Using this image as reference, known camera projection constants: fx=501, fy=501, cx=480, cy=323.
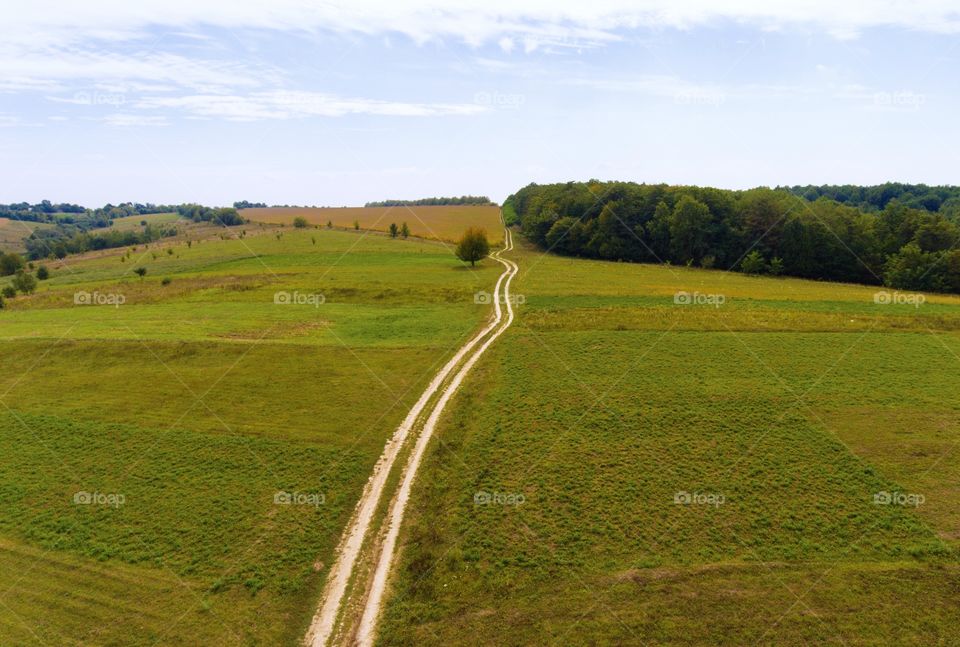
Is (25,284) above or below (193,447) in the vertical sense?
above

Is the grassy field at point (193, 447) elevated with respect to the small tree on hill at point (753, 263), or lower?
lower

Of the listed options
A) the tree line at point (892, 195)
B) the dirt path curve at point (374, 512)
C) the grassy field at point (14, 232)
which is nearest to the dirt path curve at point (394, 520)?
the dirt path curve at point (374, 512)

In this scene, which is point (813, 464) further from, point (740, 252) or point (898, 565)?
point (740, 252)

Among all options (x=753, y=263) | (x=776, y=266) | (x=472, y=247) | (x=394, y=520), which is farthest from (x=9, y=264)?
(x=776, y=266)

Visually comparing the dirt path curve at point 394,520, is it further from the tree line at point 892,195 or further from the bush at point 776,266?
the tree line at point 892,195

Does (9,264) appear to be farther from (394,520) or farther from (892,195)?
(892,195)

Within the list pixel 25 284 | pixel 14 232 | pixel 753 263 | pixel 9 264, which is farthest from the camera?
pixel 14 232

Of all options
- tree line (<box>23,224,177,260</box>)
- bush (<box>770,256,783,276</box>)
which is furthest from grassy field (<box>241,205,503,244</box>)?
bush (<box>770,256,783,276</box>)
